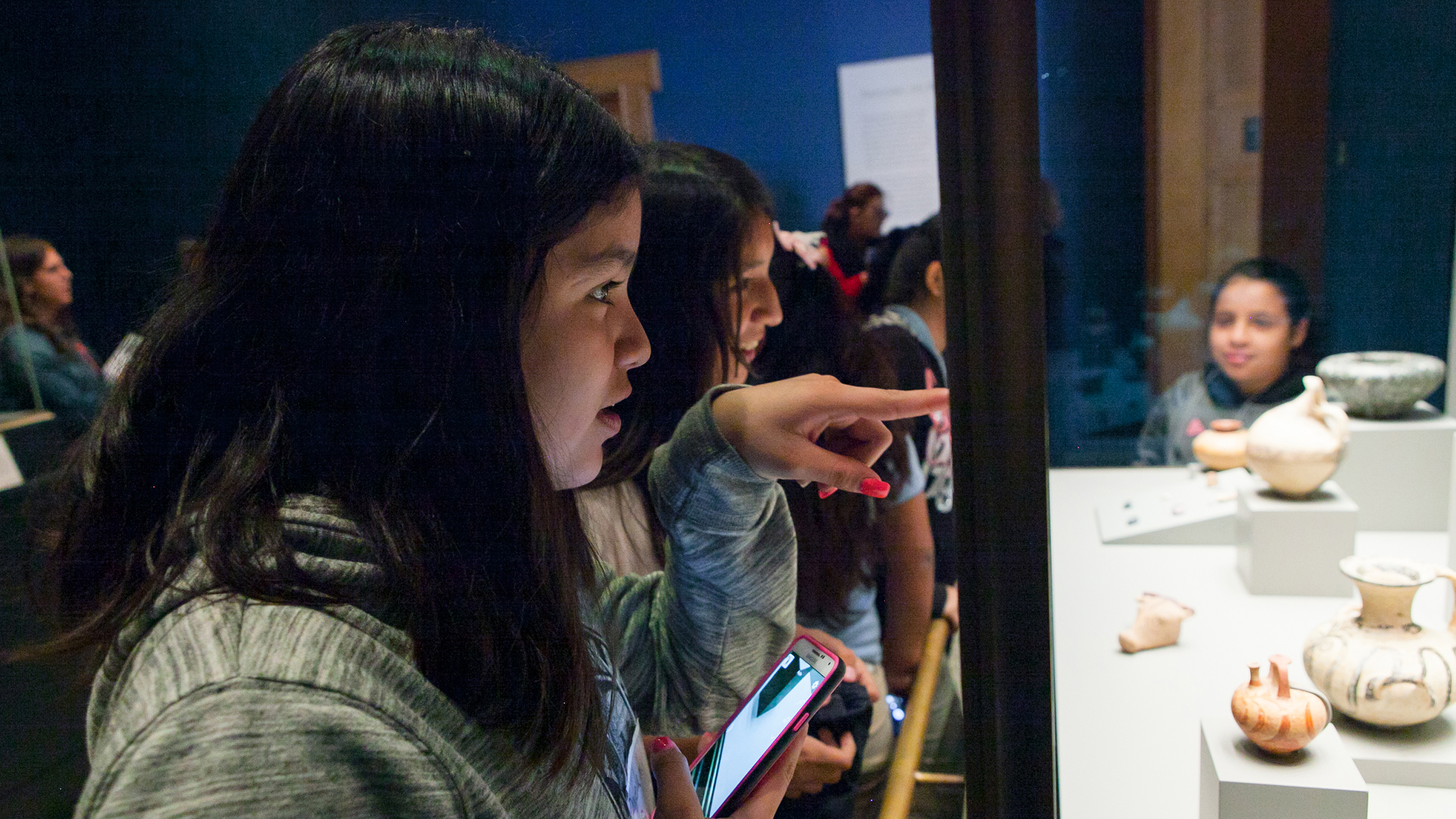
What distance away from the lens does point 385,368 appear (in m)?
0.40

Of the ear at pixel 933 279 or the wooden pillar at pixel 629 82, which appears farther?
the ear at pixel 933 279

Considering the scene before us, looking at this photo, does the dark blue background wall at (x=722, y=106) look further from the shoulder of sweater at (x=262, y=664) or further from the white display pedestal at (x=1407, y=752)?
the white display pedestal at (x=1407, y=752)

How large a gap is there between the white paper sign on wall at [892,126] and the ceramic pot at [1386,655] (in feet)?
1.75

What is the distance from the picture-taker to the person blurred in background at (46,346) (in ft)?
2.47

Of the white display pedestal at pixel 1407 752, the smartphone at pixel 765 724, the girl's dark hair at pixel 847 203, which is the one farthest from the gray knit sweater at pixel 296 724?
the white display pedestal at pixel 1407 752

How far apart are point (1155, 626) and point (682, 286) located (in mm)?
700

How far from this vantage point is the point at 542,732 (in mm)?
408

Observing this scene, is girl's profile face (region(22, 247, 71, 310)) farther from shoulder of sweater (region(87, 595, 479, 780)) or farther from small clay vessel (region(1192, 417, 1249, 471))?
small clay vessel (region(1192, 417, 1249, 471))

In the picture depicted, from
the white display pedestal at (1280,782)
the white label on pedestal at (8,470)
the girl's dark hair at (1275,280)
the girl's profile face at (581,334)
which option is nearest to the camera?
the girl's profile face at (581,334)

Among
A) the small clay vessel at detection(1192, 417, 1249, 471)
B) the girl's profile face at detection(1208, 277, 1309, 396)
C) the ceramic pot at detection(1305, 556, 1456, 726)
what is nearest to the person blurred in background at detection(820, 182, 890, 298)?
the ceramic pot at detection(1305, 556, 1456, 726)

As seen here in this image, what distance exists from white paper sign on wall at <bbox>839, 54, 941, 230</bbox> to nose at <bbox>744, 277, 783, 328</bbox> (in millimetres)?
88

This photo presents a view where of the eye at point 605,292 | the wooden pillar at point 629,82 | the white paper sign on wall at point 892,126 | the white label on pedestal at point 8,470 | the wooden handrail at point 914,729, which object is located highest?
the wooden pillar at point 629,82

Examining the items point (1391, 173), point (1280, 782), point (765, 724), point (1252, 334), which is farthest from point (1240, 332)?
point (765, 724)

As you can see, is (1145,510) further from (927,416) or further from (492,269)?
(492,269)
